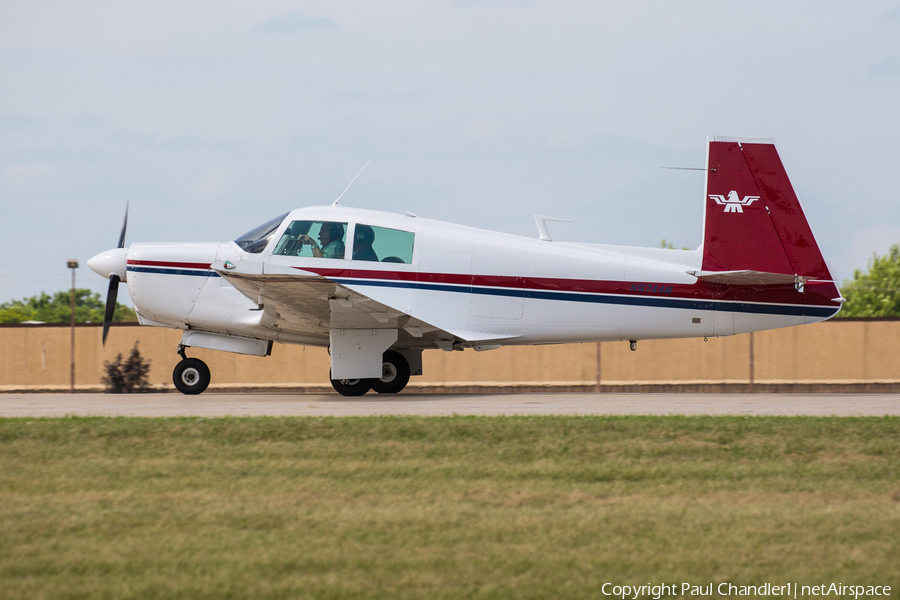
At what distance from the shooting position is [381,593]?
416cm

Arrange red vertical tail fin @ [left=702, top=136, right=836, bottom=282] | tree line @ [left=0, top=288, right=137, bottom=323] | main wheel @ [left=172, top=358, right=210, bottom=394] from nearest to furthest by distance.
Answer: red vertical tail fin @ [left=702, top=136, right=836, bottom=282] → main wheel @ [left=172, top=358, right=210, bottom=394] → tree line @ [left=0, top=288, right=137, bottom=323]

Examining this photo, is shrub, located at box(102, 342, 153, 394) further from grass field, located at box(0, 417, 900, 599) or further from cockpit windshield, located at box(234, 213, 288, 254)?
grass field, located at box(0, 417, 900, 599)

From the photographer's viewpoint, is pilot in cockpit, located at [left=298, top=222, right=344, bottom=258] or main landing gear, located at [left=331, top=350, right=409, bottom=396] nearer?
pilot in cockpit, located at [left=298, top=222, right=344, bottom=258]

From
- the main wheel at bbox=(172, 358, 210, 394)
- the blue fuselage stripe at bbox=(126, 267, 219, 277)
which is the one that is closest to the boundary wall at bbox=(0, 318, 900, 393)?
the main wheel at bbox=(172, 358, 210, 394)

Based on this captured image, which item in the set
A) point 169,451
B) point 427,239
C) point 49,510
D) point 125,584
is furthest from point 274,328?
point 125,584

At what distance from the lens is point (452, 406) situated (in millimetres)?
10367

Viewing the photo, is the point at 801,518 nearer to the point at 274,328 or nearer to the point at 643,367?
the point at 274,328

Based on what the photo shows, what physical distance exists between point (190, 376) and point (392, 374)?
3.29 m

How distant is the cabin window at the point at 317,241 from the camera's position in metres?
12.0

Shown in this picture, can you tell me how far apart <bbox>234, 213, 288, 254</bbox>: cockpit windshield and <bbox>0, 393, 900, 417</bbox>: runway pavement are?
2.28m

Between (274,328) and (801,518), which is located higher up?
(274,328)

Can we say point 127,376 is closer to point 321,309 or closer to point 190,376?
point 190,376

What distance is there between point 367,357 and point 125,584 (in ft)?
24.9

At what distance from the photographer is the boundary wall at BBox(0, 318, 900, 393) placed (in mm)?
17656
